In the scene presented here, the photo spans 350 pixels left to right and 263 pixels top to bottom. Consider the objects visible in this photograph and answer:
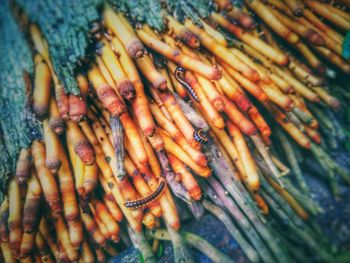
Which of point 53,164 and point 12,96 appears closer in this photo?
point 53,164

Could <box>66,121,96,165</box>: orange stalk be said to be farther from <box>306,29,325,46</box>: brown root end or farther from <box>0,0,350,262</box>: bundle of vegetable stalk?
<box>306,29,325,46</box>: brown root end

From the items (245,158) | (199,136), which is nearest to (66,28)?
(199,136)

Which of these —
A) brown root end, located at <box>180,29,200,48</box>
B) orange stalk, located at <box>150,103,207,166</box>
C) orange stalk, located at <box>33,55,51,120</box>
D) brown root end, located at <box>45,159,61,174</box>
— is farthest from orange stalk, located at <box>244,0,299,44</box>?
brown root end, located at <box>45,159,61,174</box>

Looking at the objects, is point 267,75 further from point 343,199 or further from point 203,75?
point 343,199

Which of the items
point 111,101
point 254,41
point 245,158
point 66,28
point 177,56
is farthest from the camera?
point 254,41

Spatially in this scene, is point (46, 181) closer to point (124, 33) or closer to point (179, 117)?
→ point (179, 117)

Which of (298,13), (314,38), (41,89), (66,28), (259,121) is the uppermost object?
(66,28)

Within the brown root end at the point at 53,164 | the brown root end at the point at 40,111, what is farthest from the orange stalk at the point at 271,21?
the brown root end at the point at 53,164

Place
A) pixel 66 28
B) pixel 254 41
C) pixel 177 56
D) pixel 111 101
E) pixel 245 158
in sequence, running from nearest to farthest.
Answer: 1. pixel 111 101
2. pixel 66 28
3. pixel 177 56
4. pixel 245 158
5. pixel 254 41
